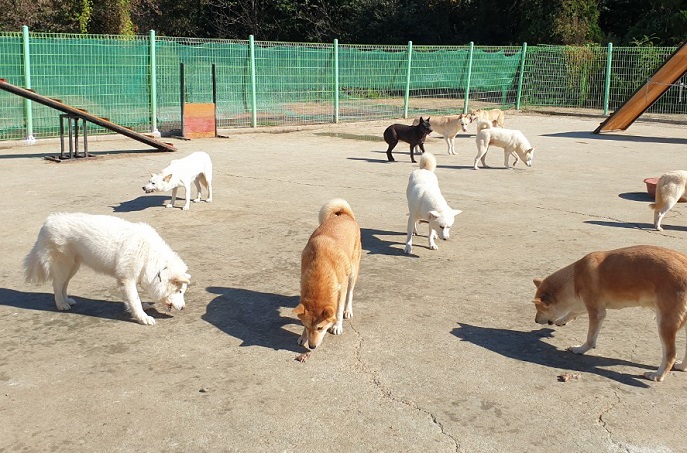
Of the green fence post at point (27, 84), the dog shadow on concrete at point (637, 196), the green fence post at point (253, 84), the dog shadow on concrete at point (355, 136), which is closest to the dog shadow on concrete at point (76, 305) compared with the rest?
the dog shadow on concrete at point (637, 196)

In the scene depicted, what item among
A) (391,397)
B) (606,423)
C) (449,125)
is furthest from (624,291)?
(449,125)

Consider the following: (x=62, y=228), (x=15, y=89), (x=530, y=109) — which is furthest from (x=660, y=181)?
(x=530, y=109)

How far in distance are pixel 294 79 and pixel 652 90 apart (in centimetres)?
984

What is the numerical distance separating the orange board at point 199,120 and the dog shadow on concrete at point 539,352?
12.8 metres

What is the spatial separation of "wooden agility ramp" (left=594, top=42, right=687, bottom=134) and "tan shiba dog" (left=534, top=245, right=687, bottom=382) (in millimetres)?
15771

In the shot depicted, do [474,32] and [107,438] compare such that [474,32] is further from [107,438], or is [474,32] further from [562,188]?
[107,438]

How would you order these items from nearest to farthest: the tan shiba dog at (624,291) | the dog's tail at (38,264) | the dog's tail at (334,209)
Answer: the tan shiba dog at (624,291) < the dog's tail at (38,264) < the dog's tail at (334,209)

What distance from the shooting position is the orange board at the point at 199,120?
17.3 meters

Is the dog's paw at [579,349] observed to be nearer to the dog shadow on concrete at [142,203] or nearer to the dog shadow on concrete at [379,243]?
the dog shadow on concrete at [379,243]

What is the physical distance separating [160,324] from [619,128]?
18027 millimetres

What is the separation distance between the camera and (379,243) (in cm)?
845

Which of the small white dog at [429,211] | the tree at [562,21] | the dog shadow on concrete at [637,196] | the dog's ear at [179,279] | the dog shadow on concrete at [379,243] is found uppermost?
the tree at [562,21]

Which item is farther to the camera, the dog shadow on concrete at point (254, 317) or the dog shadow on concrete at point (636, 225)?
the dog shadow on concrete at point (636, 225)

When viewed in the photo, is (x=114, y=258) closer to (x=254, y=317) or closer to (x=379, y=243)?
(x=254, y=317)
